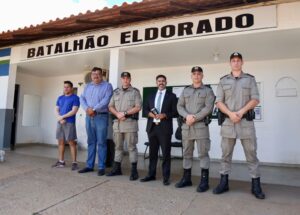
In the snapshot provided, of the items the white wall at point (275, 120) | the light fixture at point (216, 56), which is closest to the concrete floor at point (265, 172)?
the white wall at point (275, 120)

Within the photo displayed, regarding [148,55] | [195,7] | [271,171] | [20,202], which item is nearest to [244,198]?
[271,171]

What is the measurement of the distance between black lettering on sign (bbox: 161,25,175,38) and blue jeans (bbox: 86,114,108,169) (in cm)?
187

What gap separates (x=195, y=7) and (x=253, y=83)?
71.7 inches

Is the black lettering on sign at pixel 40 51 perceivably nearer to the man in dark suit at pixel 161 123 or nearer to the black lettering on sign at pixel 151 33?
the black lettering on sign at pixel 151 33

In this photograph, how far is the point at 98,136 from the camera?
4.70 m

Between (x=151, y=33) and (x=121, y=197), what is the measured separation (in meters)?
→ 3.14

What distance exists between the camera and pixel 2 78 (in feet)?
24.3

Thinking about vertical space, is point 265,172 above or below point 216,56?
below

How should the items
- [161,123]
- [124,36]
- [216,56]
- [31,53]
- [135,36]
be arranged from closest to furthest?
1. [161,123]
2. [135,36]
3. [124,36]
4. [216,56]
5. [31,53]

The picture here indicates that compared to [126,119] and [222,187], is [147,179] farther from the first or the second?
[222,187]

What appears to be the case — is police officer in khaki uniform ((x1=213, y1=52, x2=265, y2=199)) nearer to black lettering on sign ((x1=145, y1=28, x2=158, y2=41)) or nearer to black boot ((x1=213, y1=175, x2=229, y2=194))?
black boot ((x1=213, y1=175, x2=229, y2=194))

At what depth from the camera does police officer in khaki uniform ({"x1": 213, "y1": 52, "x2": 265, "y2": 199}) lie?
3.44 m

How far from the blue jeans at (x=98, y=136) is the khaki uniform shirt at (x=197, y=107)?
4.83 feet

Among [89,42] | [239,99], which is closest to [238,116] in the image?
[239,99]
